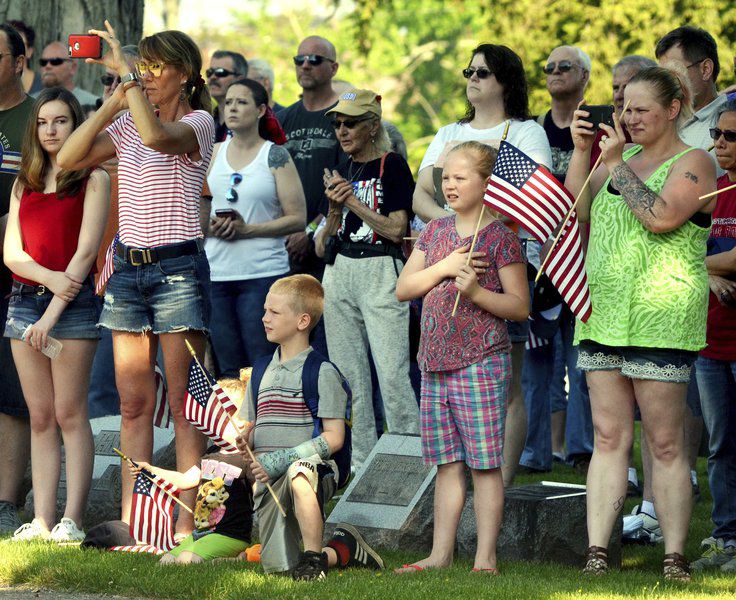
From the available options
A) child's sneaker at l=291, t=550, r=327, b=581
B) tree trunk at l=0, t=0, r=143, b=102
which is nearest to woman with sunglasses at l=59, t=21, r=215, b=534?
child's sneaker at l=291, t=550, r=327, b=581

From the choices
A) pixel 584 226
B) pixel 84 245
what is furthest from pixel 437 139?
pixel 84 245

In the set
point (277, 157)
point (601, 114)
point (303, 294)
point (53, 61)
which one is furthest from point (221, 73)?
point (303, 294)

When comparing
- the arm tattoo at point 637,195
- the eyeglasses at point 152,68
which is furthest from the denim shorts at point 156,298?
the arm tattoo at point 637,195

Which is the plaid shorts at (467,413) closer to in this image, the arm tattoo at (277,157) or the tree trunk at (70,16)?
the arm tattoo at (277,157)

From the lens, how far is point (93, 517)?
8289 mm

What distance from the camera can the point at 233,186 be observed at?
9398mm

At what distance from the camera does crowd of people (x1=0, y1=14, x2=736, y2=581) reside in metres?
6.31

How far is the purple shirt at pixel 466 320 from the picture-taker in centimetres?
648

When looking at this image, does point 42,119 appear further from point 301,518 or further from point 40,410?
point 301,518

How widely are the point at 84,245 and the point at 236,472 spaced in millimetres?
1625

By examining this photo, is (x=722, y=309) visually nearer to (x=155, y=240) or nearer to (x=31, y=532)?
(x=155, y=240)

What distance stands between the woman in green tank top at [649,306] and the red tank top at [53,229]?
9.60 feet

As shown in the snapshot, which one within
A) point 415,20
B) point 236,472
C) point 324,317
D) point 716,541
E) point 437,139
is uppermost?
point 415,20

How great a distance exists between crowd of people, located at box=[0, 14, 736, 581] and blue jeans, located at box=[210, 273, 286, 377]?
23 millimetres
